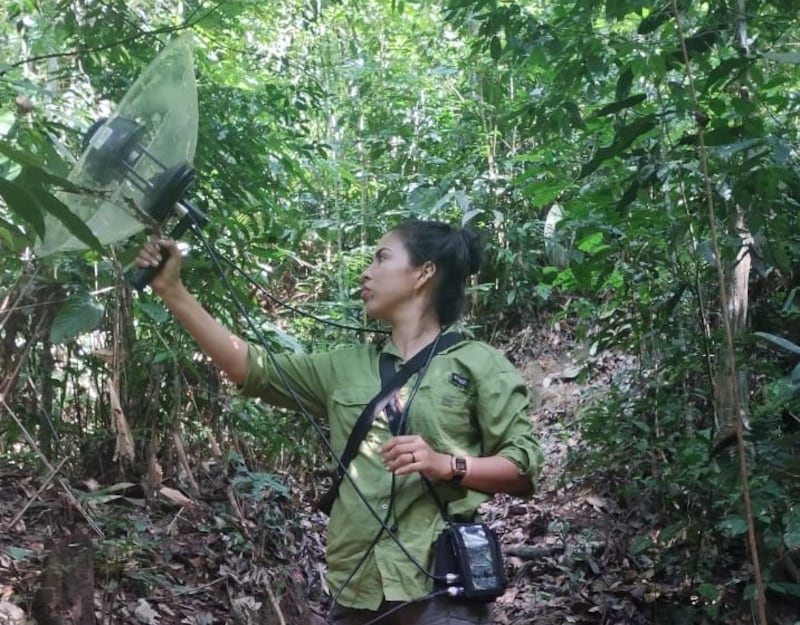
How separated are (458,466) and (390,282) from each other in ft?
2.02

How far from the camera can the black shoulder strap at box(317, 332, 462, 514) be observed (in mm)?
2283

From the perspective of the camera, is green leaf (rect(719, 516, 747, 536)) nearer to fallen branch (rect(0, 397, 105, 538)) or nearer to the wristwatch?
the wristwatch

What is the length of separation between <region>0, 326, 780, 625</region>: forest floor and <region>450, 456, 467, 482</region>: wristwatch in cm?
131

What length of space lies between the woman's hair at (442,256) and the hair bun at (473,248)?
0.12 feet

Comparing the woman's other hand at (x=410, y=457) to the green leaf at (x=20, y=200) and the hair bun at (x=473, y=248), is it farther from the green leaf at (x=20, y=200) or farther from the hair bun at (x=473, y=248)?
the green leaf at (x=20, y=200)

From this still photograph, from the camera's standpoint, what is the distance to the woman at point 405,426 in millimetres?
2141

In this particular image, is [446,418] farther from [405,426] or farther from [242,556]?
[242,556]

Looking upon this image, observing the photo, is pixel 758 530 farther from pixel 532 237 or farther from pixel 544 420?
pixel 532 237

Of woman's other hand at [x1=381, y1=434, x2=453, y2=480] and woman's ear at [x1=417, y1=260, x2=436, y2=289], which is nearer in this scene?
woman's other hand at [x1=381, y1=434, x2=453, y2=480]

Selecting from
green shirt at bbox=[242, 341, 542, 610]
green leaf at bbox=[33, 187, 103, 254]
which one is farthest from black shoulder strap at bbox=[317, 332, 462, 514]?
green leaf at bbox=[33, 187, 103, 254]

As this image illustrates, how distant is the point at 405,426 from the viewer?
224cm

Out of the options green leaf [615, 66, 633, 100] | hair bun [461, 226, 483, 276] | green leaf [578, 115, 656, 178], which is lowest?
hair bun [461, 226, 483, 276]

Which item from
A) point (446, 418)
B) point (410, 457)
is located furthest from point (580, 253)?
point (410, 457)

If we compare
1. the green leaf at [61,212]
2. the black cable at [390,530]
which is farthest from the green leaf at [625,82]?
the green leaf at [61,212]
